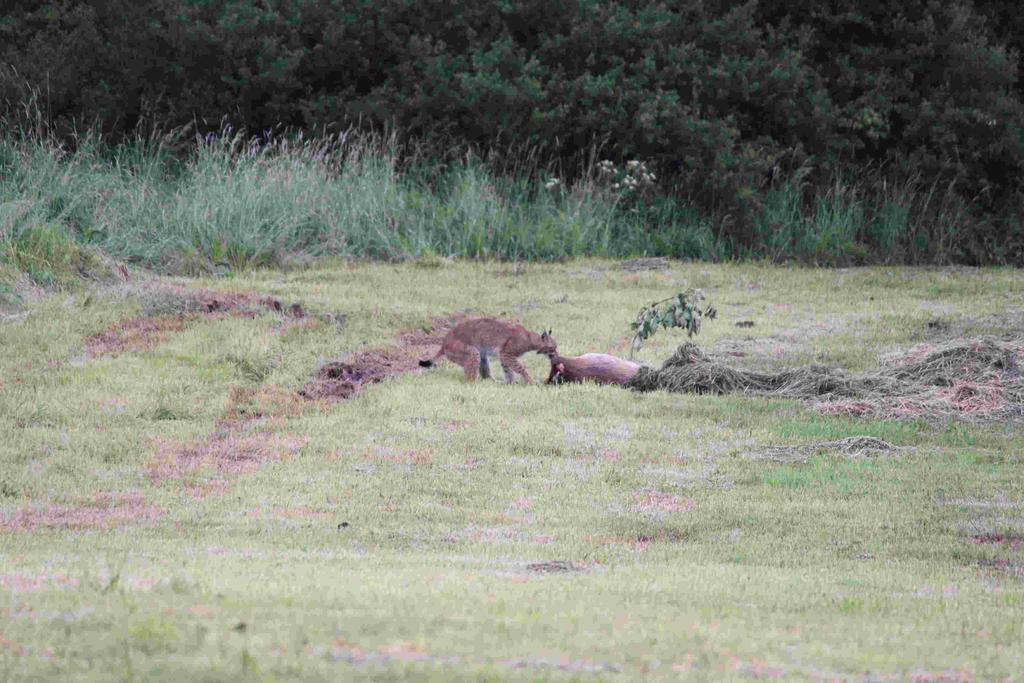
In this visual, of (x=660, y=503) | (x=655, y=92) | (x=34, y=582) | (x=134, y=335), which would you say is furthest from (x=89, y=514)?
(x=655, y=92)

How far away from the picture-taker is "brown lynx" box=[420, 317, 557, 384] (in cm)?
1223

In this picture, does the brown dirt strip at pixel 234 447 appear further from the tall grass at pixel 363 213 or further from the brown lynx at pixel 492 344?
the tall grass at pixel 363 213

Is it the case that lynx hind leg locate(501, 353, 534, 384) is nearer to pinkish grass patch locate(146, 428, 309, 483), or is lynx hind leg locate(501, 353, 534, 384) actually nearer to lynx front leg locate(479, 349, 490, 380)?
lynx front leg locate(479, 349, 490, 380)

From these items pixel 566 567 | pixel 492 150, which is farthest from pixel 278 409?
pixel 492 150

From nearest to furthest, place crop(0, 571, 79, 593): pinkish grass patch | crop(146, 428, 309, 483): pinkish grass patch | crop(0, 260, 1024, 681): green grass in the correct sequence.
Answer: crop(0, 260, 1024, 681): green grass → crop(0, 571, 79, 593): pinkish grass patch → crop(146, 428, 309, 483): pinkish grass patch

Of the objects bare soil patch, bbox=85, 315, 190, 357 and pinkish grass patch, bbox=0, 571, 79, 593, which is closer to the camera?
pinkish grass patch, bbox=0, 571, 79, 593

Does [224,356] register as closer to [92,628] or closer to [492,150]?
[92,628]

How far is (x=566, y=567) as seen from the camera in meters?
6.76

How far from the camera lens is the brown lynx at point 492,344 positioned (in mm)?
12227

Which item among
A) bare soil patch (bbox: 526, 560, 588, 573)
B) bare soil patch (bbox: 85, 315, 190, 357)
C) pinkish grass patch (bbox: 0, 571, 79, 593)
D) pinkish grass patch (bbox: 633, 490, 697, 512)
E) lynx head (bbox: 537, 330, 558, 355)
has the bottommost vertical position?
bare soil patch (bbox: 85, 315, 190, 357)

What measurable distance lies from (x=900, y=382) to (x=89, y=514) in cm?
694

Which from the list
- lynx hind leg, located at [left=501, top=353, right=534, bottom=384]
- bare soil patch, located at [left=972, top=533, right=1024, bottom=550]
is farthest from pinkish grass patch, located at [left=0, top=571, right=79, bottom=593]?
lynx hind leg, located at [left=501, top=353, right=534, bottom=384]

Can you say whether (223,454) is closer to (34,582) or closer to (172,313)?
(34,582)

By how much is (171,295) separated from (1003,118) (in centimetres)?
1691
